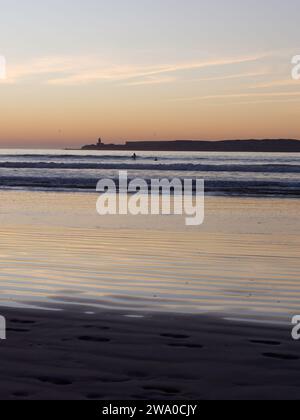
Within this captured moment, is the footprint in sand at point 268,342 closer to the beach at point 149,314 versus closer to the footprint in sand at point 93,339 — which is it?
the beach at point 149,314

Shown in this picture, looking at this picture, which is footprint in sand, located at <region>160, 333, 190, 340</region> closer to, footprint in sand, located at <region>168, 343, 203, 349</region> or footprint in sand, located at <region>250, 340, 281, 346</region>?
footprint in sand, located at <region>168, 343, 203, 349</region>

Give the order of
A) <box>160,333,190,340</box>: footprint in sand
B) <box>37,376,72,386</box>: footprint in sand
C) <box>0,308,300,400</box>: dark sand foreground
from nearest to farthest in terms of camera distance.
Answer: <box>0,308,300,400</box>: dark sand foreground < <box>37,376,72,386</box>: footprint in sand < <box>160,333,190,340</box>: footprint in sand

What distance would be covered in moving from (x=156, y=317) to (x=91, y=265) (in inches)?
132

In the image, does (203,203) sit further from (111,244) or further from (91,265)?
(91,265)

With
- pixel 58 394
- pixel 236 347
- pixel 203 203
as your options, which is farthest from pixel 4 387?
pixel 203 203

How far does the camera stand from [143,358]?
18.2 ft

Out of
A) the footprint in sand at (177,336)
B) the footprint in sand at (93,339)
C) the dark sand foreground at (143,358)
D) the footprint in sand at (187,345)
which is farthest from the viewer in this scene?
the footprint in sand at (177,336)

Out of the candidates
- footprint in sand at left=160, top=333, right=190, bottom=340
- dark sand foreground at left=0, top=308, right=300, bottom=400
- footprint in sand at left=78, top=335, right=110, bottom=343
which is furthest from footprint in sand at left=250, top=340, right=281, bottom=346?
footprint in sand at left=78, top=335, right=110, bottom=343

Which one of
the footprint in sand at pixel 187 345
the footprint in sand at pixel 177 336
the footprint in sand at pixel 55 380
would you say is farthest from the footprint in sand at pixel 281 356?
the footprint in sand at pixel 55 380

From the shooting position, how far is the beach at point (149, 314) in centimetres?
498

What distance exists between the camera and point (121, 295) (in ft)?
26.1

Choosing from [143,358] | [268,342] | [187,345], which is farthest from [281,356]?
[143,358]

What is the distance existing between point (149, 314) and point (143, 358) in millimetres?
1472

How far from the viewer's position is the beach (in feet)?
16.3
